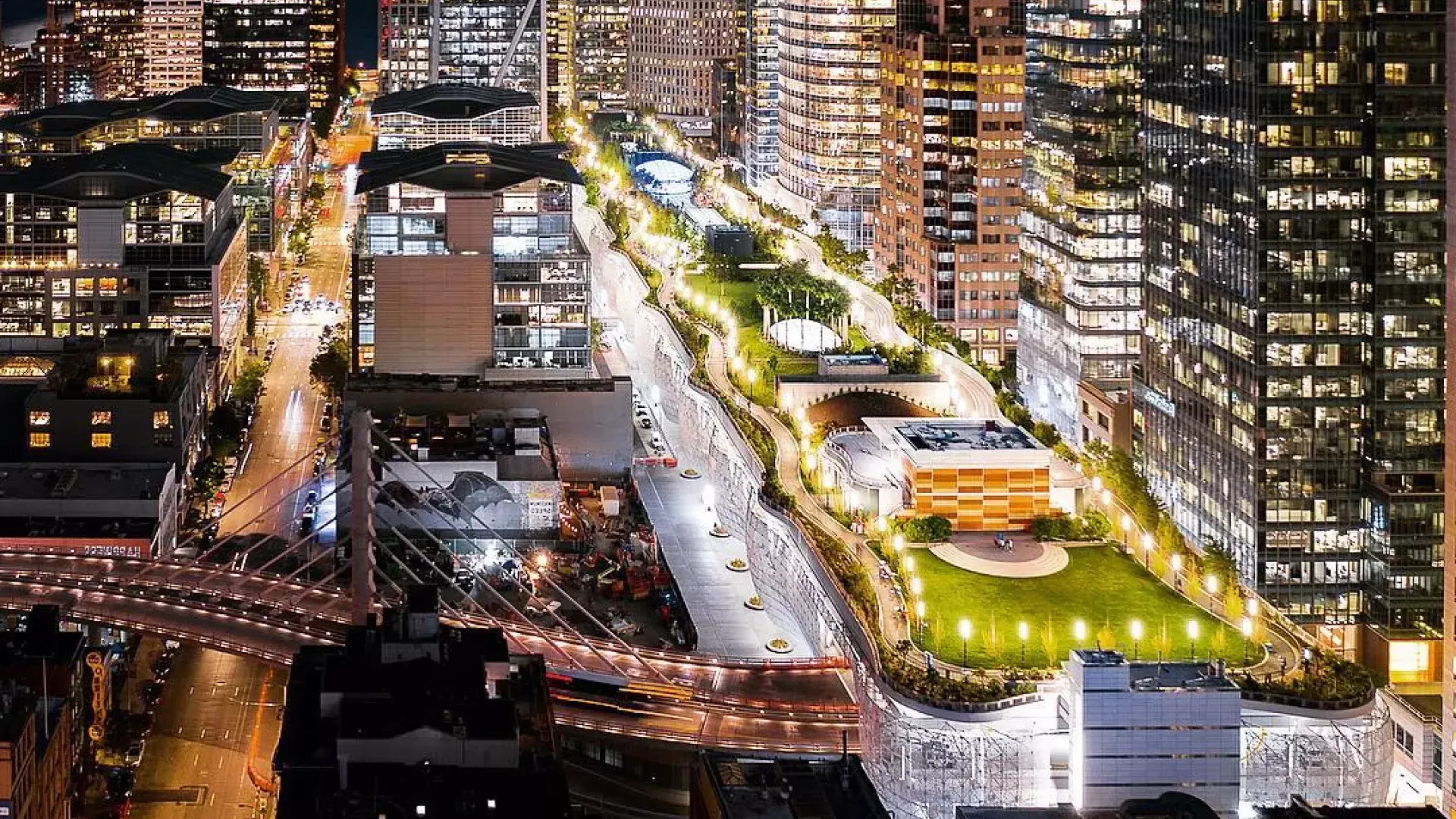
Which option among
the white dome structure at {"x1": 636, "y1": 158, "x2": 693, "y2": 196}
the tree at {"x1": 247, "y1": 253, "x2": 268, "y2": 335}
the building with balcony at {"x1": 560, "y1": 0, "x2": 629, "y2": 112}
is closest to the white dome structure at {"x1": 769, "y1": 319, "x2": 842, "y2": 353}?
the tree at {"x1": 247, "y1": 253, "x2": 268, "y2": 335}

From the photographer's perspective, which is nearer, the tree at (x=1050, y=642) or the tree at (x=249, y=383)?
the tree at (x=1050, y=642)

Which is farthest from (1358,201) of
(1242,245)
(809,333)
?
(809,333)

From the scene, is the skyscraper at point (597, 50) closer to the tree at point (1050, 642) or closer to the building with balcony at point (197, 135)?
the building with balcony at point (197, 135)

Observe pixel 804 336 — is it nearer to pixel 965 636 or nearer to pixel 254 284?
pixel 254 284

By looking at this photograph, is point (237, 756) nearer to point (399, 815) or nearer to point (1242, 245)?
point (399, 815)

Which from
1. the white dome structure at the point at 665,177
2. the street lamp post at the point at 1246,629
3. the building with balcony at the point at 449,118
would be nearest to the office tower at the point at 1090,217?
the street lamp post at the point at 1246,629

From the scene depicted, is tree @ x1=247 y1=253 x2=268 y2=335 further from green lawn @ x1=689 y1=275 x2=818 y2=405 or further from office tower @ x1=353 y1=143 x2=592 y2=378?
office tower @ x1=353 y1=143 x2=592 y2=378
